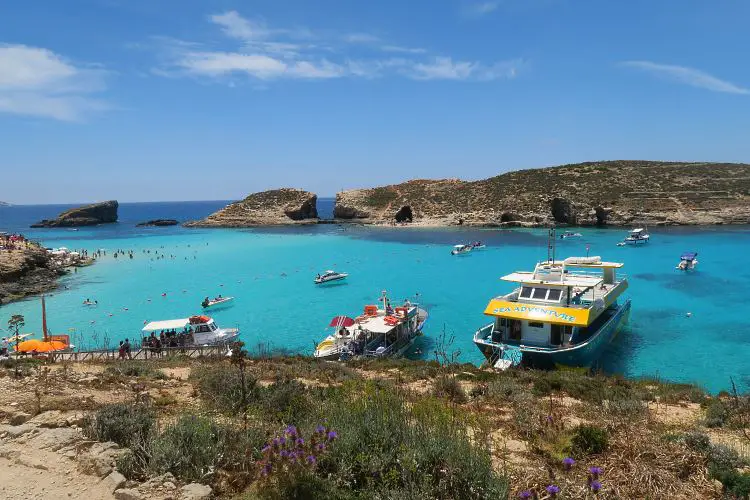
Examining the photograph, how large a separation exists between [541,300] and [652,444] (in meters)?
13.6

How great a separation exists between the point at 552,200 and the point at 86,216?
11680 cm

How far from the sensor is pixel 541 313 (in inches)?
733

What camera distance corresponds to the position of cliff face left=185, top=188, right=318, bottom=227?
105 m

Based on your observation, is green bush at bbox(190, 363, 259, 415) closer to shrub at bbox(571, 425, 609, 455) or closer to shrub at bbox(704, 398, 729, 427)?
shrub at bbox(571, 425, 609, 455)

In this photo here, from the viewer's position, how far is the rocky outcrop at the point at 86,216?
11612 cm

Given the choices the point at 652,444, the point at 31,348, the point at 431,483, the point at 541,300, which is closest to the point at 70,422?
the point at 431,483

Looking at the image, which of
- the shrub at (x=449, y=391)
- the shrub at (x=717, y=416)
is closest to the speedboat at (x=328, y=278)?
the shrub at (x=449, y=391)

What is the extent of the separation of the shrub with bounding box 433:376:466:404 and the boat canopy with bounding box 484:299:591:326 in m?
8.73

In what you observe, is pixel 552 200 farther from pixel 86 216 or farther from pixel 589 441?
pixel 86 216

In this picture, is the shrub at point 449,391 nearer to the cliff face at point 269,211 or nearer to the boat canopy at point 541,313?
the boat canopy at point 541,313

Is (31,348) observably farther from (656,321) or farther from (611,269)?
(656,321)

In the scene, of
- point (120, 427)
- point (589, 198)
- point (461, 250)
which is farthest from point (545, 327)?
point (589, 198)

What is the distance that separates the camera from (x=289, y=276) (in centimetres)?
4409

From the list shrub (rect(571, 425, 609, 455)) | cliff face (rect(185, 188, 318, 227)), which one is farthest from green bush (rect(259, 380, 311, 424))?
cliff face (rect(185, 188, 318, 227))
